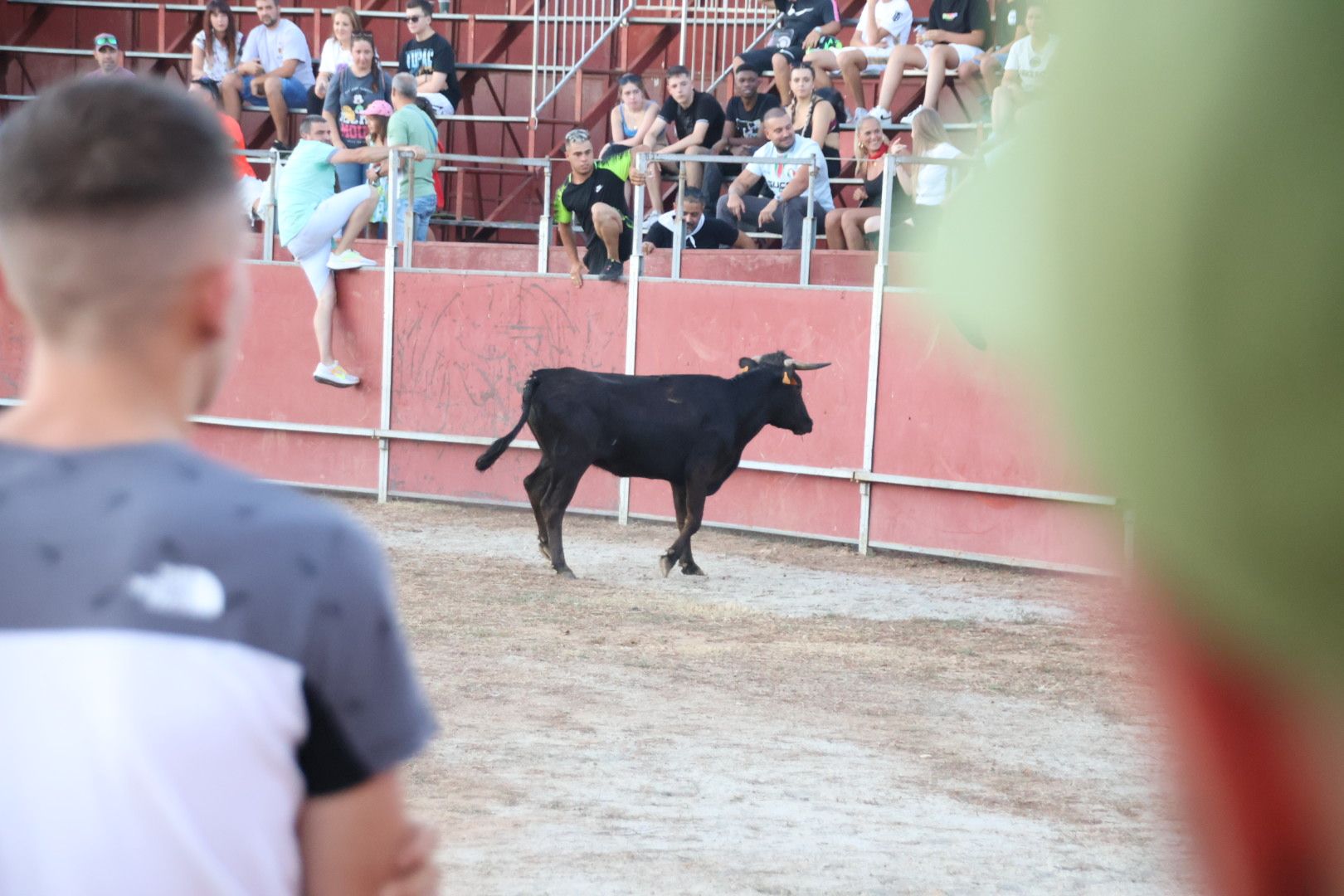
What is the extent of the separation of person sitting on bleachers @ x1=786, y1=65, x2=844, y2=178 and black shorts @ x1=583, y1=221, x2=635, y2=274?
1.59m

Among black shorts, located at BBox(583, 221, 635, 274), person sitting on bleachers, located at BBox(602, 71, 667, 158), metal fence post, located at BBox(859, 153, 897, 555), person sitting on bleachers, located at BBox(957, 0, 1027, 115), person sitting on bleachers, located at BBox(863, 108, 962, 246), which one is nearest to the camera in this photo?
person sitting on bleachers, located at BBox(863, 108, 962, 246)

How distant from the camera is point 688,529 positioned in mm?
10281

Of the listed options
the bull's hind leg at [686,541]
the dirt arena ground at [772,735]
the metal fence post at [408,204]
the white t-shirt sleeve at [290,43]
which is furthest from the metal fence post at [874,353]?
the white t-shirt sleeve at [290,43]

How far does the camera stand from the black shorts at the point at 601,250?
43.5 feet

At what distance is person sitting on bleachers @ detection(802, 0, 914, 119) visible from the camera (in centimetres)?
1476

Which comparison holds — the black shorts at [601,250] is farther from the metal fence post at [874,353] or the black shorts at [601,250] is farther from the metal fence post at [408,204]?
the metal fence post at [874,353]

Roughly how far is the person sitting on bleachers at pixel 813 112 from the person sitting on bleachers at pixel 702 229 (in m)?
0.90

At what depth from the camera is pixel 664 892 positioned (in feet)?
14.6

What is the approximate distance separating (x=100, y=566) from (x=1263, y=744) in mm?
828

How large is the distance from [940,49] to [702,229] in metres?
2.68

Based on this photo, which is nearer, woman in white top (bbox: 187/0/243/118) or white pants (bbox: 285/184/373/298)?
white pants (bbox: 285/184/373/298)

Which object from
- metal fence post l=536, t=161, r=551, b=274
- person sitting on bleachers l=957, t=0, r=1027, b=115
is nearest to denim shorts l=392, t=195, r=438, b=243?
metal fence post l=536, t=161, r=551, b=274

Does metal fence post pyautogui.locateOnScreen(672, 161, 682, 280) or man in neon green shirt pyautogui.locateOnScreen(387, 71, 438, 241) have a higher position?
man in neon green shirt pyautogui.locateOnScreen(387, 71, 438, 241)

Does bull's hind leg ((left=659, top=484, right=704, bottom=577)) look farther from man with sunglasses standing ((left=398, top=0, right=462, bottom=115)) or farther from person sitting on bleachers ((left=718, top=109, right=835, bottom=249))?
man with sunglasses standing ((left=398, top=0, right=462, bottom=115))
